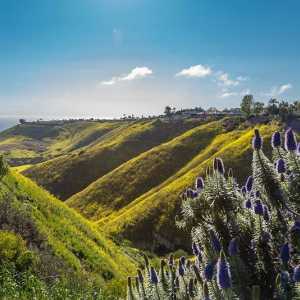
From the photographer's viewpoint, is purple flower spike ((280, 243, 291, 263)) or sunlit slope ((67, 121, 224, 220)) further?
sunlit slope ((67, 121, 224, 220))

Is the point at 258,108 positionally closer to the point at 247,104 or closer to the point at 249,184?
the point at 247,104

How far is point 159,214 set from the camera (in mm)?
78688

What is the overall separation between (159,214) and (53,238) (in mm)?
59142

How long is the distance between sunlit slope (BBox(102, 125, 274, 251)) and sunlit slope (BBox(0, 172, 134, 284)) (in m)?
44.0

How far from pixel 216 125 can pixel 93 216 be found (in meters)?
62.6

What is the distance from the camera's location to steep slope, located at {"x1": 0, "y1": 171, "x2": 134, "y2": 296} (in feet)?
53.3

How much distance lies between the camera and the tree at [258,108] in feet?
540

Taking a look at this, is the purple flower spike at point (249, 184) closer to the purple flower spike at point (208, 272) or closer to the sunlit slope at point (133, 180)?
the purple flower spike at point (208, 272)

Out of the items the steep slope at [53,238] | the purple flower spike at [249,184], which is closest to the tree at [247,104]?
the steep slope at [53,238]

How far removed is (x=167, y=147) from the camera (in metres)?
121

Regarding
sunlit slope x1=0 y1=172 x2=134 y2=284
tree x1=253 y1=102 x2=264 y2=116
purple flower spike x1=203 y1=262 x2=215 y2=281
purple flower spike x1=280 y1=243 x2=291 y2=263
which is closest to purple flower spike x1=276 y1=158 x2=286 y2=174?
purple flower spike x1=280 y1=243 x2=291 y2=263

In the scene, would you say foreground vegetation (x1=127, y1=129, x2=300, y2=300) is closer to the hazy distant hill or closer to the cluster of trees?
the hazy distant hill

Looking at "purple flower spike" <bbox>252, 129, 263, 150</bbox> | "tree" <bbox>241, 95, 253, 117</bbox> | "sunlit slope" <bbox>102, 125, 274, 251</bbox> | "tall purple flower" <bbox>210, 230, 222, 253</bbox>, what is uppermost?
"tree" <bbox>241, 95, 253, 117</bbox>

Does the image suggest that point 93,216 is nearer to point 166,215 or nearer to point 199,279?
point 166,215
